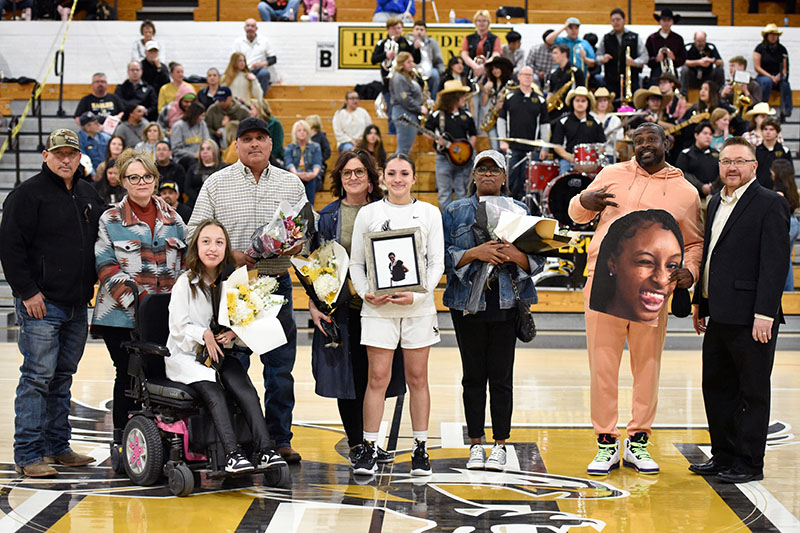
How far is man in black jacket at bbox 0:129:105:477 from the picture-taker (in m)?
5.66

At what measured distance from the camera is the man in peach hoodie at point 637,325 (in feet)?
19.3

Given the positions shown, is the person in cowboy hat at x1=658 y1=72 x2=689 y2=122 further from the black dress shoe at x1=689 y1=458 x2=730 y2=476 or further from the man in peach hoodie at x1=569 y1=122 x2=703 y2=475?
the black dress shoe at x1=689 y1=458 x2=730 y2=476

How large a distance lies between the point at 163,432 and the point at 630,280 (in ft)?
8.53

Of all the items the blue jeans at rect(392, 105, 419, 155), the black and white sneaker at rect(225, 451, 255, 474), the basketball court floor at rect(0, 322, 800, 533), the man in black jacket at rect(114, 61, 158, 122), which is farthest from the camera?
the man in black jacket at rect(114, 61, 158, 122)

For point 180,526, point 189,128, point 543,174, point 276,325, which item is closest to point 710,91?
point 543,174

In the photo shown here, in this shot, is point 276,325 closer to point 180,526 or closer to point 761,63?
point 180,526

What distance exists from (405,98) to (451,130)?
3.06ft

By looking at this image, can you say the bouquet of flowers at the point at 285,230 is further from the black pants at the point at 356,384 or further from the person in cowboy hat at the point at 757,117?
the person in cowboy hat at the point at 757,117

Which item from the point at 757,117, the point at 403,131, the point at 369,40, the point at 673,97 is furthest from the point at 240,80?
the point at 757,117

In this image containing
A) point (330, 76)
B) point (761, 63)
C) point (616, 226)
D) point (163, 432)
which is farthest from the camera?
point (330, 76)

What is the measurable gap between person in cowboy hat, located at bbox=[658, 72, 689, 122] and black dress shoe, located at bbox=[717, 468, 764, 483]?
9.17m

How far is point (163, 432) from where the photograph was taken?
5.46m

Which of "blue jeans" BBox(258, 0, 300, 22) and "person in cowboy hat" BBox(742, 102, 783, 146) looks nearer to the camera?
"person in cowboy hat" BBox(742, 102, 783, 146)

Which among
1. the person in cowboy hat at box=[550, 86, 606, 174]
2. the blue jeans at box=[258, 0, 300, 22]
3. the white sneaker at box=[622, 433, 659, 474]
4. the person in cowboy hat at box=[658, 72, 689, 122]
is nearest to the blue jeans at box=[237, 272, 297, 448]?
the white sneaker at box=[622, 433, 659, 474]
